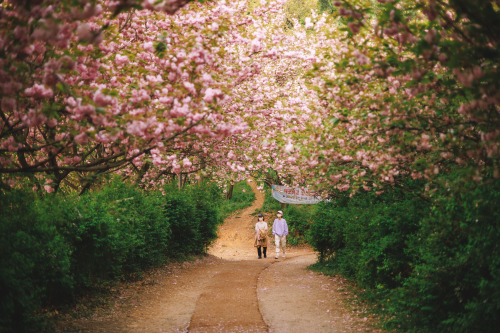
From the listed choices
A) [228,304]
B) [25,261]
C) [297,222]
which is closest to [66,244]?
[25,261]

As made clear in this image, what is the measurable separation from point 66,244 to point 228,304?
3.67 m

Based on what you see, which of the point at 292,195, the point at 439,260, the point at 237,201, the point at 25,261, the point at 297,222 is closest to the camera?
the point at 25,261

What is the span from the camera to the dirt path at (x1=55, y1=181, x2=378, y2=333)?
7.42 metres

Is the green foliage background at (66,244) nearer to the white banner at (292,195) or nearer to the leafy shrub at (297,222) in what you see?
the white banner at (292,195)

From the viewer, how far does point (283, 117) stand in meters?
11.5

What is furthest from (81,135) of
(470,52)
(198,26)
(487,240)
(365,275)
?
(365,275)

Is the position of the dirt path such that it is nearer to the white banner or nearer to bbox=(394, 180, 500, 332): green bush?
bbox=(394, 180, 500, 332): green bush

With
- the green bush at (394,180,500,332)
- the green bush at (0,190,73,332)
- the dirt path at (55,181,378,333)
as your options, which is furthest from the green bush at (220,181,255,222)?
the green bush at (394,180,500,332)

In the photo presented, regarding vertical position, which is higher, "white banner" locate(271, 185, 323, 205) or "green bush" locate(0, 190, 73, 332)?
"green bush" locate(0, 190, 73, 332)

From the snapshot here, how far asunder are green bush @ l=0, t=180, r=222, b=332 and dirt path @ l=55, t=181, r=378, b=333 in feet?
2.32

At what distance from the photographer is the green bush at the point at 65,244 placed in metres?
5.17

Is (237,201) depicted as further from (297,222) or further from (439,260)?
(439,260)

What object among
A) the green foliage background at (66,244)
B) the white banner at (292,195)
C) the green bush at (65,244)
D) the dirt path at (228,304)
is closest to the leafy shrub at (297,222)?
the white banner at (292,195)

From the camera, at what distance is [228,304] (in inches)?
355
